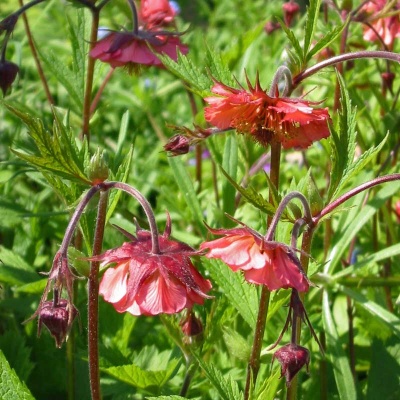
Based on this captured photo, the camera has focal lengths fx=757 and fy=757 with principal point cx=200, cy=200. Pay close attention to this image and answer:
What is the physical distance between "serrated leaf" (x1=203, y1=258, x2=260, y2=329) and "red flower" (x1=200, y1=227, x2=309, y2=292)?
308 millimetres

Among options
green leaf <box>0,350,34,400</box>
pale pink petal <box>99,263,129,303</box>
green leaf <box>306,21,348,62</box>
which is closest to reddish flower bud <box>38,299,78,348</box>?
pale pink petal <box>99,263,129,303</box>

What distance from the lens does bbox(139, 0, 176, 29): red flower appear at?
6.45 ft

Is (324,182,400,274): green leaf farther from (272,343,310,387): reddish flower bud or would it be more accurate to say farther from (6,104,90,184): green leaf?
(6,104,90,184): green leaf

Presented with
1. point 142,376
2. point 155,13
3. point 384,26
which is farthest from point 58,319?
point 384,26

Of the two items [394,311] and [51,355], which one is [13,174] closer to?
[51,355]

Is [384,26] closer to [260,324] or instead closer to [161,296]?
[260,324]

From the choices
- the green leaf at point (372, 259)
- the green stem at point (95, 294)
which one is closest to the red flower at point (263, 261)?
the green stem at point (95, 294)

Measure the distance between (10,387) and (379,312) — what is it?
0.77 meters

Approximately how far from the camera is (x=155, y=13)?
1.99m

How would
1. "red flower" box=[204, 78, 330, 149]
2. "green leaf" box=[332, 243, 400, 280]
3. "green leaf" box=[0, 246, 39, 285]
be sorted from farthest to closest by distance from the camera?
"green leaf" box=[0, 246, 39, 285]
"green leaf" box=[332, 243, 400, 280]
"red flower" box=[204, 78, 330, 149]

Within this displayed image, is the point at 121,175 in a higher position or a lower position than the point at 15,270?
higher

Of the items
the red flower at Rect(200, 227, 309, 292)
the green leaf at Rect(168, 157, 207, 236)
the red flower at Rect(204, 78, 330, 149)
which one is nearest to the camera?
the red flower at Rect(200, 227, 309, 292)

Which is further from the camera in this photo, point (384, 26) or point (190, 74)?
point (384, 26)

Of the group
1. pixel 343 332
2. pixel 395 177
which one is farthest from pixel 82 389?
pixel 395 177
